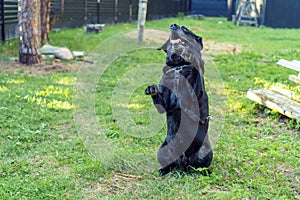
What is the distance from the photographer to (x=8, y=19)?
11.8 m

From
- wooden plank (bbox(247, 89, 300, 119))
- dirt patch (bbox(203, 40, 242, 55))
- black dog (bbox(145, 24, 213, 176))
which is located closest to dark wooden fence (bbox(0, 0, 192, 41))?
dirt patch (bbox(203, 40, 242, 55))

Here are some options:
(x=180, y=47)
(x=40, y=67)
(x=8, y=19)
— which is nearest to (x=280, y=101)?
(x=180, y=47)

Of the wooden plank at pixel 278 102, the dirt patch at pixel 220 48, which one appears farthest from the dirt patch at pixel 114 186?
the dirt patch at pixel 220 48

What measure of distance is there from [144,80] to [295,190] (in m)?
4.22

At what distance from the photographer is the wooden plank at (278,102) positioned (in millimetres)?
5006

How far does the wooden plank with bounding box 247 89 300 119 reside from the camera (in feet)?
16.4

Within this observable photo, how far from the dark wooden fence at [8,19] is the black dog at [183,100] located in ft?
29.1

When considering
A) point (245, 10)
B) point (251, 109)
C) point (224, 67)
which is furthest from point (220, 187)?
point (245, 10)

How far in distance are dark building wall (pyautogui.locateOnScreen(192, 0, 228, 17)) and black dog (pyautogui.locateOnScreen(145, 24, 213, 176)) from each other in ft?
94.1

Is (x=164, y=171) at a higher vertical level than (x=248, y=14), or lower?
lower

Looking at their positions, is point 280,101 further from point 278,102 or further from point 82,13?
point 82,13

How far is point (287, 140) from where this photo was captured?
4.57 meters

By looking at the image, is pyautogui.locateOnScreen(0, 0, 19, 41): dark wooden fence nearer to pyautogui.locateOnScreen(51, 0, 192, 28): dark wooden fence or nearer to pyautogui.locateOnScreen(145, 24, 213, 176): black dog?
pyautogui.locateOnScreen(51, 0, 192, 28): dark wooden fence

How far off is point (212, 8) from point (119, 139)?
28.0m
